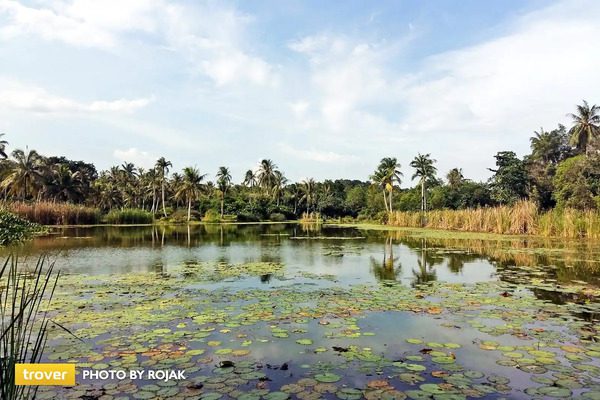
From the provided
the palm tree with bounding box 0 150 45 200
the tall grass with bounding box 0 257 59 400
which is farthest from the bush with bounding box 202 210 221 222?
the tall grass with bounding box 0 257 59 400

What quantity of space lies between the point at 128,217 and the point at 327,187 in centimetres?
4025

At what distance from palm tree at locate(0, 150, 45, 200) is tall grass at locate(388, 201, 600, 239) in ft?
151

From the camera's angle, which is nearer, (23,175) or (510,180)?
(510,180)

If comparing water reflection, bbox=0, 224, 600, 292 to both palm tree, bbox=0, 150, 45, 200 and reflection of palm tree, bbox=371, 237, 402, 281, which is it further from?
palm tree, bbox=0, 150, 45, 200

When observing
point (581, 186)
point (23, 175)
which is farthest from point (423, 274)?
point (23, 175)

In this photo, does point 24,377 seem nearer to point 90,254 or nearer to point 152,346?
point 152,346

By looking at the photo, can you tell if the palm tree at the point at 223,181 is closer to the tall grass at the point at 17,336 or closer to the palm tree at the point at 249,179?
the palm tree at the point at 249,179

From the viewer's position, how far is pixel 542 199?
39.1 meters

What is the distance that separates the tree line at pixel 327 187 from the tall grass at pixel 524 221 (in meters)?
3.60

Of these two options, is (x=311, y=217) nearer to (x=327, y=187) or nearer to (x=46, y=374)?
(x=327, y=187)

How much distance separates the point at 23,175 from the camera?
162 ft

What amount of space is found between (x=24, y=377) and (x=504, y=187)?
147 feet

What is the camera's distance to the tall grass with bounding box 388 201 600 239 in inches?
962

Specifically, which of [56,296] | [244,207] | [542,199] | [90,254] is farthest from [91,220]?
[542,199]
